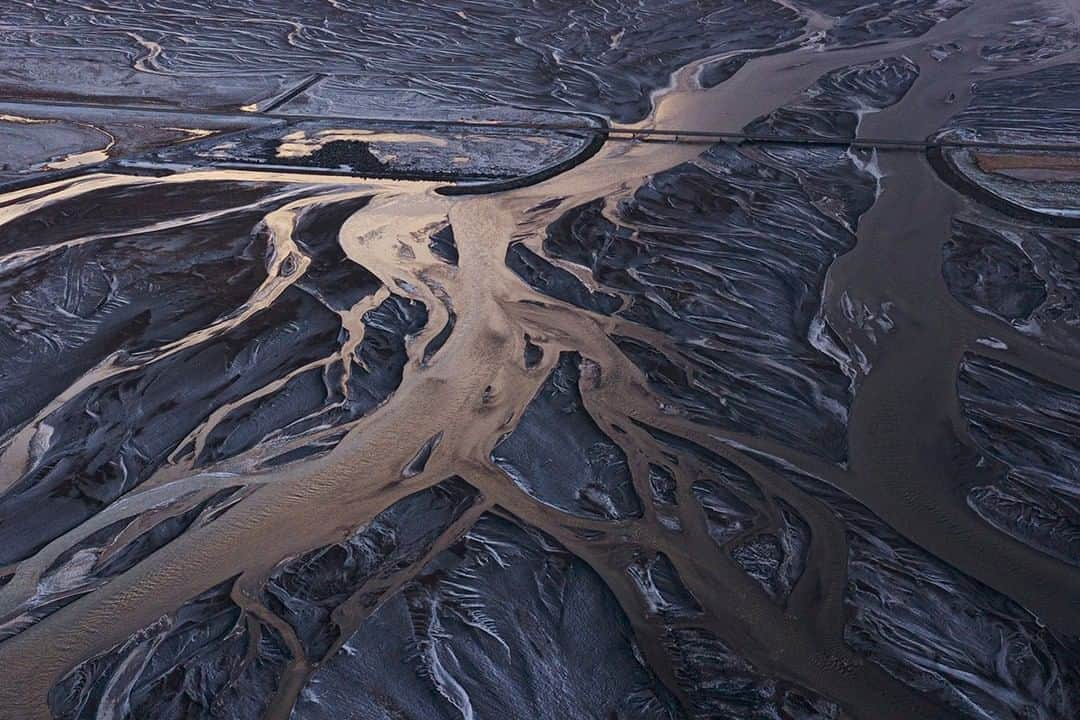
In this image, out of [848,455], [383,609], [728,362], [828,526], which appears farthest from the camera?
[728,362]

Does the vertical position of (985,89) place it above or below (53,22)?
above

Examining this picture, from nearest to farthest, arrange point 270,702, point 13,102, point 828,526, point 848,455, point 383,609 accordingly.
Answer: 1. point 270,702
2. point 383,609
3. point 828,526
4. point 848,455
5. point 13,102

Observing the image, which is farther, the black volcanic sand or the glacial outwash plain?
the black volcanic sand

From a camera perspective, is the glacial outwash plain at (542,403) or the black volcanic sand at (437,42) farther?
the black volcanic sand at (437,42)

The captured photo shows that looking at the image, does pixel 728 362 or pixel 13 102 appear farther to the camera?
pixel 13 102

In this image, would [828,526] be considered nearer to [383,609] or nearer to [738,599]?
[738,599]

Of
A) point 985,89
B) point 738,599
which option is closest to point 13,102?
point 738,599

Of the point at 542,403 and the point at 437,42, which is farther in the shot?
the point at 437,42
